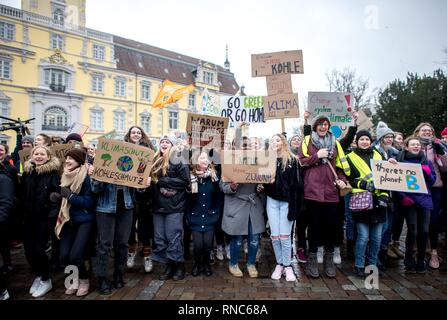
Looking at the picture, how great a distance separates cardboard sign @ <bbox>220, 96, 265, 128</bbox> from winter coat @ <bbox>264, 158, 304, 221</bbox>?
249 centimetres

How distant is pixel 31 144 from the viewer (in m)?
6.22

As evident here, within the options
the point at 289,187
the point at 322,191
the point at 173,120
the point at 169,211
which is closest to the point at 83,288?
the point at 169,211

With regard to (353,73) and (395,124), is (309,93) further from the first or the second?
(395,124)

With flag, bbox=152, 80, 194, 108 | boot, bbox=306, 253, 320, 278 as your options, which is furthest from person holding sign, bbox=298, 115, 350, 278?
flag, bbox=152, 80, 194, 108

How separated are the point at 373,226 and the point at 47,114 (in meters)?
36.2

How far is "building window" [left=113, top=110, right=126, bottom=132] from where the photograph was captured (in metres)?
37.2

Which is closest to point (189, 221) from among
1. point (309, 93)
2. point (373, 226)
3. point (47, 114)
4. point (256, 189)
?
point (256, 189)

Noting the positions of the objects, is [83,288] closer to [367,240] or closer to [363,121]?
[367,240]

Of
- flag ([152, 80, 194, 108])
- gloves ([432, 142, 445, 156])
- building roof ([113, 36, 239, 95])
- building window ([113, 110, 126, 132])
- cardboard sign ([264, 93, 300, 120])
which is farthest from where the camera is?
building roof ([113, 36, 239, 95])

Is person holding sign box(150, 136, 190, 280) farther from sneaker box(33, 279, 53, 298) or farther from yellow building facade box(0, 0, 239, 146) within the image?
yellow building facade box(0, 0, 239, 146)

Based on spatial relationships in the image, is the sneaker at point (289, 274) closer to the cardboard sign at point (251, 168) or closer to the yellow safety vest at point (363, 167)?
the cardboard sign at point (251, 168)

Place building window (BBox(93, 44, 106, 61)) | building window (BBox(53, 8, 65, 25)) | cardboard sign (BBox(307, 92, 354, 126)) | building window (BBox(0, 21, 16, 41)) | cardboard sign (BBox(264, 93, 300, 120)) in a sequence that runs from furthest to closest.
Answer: building window (BBox(93, 44, 106, 61)) < building window (BBox(53, 8, 65, 25)) < building window (BBox(0, 21, 16, 41)) < cardboard sign (BBox(307, 92, 354, 126)) < cardboard sign (BBox(264, 93, 300, 120))

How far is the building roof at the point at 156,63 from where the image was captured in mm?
38688

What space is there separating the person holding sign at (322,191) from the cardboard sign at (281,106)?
1.15 m
